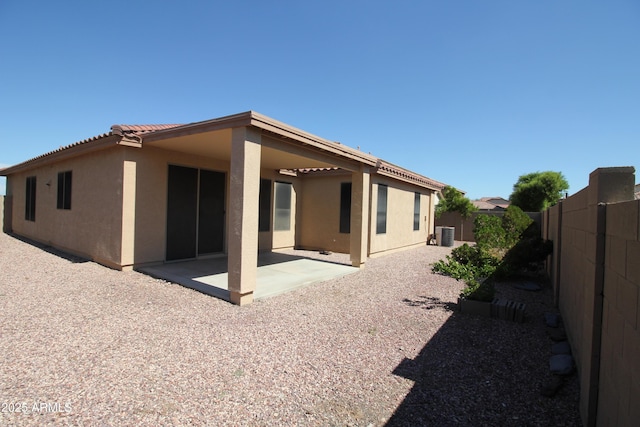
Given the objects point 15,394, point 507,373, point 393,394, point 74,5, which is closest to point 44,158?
point 74,5

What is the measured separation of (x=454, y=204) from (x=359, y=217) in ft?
41.6

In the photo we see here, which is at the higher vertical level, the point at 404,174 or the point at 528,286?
the point at 404,174

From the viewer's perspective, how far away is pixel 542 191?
26.3m

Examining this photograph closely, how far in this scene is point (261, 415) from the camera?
2.62m

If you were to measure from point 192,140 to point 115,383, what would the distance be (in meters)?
5.08

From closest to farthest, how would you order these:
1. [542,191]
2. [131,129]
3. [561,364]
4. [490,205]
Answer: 1. [561,364]
2. [131,129]
3. [542,191]
4. [490,205]

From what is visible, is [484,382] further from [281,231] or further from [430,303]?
[281,231]

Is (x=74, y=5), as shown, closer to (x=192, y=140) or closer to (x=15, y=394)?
(x=192, y=140)

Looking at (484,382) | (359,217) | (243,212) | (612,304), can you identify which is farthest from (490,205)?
(612,304)

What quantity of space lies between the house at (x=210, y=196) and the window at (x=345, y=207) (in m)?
0.04

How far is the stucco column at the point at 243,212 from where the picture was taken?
5.33 m

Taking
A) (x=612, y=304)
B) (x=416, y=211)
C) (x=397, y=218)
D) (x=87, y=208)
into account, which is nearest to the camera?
(x=612, y=304)

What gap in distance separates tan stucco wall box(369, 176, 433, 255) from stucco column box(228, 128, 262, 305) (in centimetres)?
611

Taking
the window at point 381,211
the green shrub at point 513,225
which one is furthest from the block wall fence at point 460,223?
the window at point 381,211
